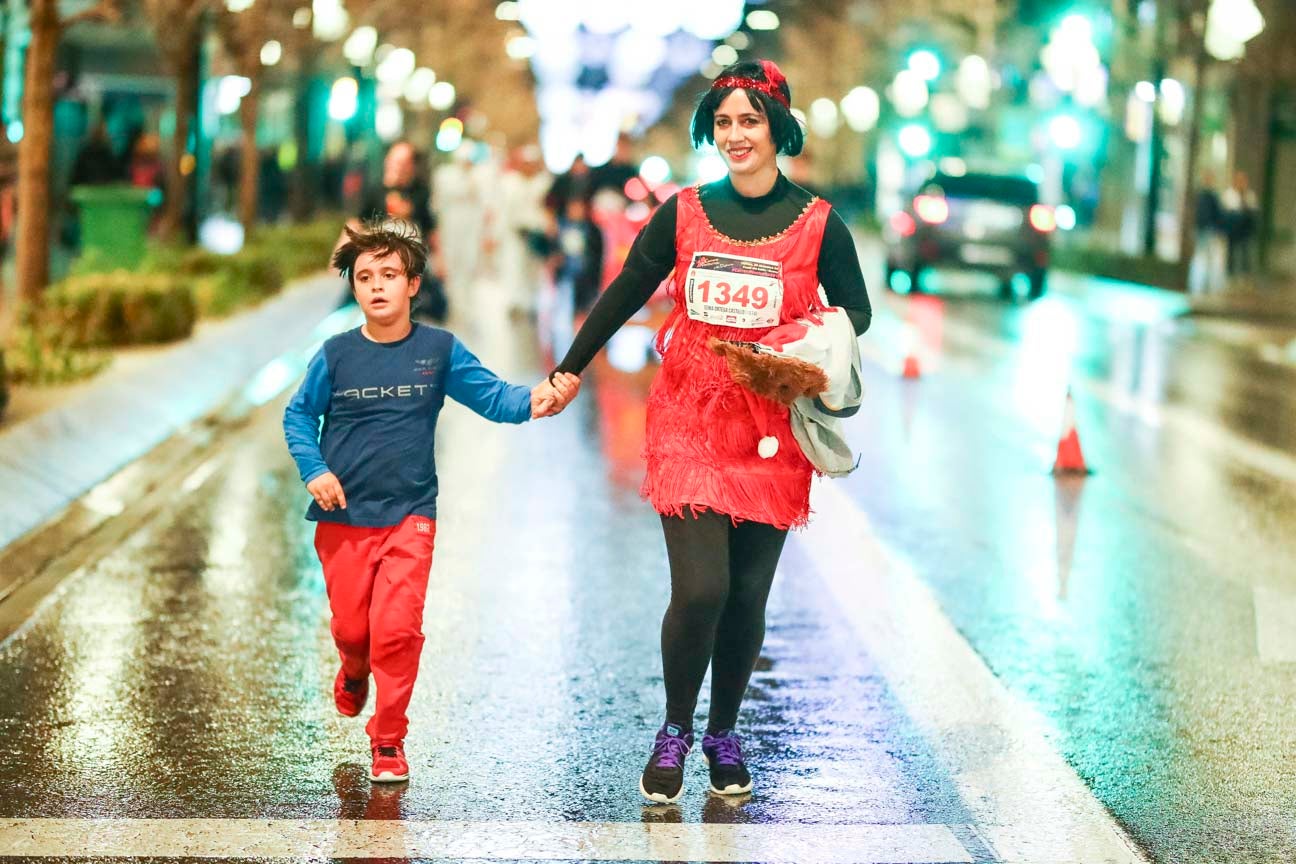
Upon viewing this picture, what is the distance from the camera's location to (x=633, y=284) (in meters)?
5.80

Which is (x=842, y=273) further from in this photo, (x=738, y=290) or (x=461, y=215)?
(x=461, y=215)

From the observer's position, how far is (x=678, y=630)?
5648 millimetres

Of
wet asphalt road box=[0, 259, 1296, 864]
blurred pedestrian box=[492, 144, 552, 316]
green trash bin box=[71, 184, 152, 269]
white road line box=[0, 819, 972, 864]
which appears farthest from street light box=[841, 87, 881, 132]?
white road line box=[0, 819, 972, 864]

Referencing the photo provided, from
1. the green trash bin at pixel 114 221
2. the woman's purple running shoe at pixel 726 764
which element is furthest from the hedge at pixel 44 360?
the green trash bin at pixel 114 221

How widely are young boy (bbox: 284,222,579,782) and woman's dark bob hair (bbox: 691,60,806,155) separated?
782 mm

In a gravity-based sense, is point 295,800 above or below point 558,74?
below

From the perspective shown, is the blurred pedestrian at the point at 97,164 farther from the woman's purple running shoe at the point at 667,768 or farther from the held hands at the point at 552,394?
the woman's purple running shoe at the point at 667,768

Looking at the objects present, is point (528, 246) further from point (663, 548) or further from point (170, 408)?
point (663, 548)

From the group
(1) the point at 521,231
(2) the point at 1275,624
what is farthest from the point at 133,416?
(1) the point at 521,231

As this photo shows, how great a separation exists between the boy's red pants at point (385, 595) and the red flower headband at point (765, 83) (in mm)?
1394

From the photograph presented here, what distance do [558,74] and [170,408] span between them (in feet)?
378

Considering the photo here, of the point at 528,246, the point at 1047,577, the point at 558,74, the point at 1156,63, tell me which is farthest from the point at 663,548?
the point at 558,74

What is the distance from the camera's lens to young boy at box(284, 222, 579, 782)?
5789mm

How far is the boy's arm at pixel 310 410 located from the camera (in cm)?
578
